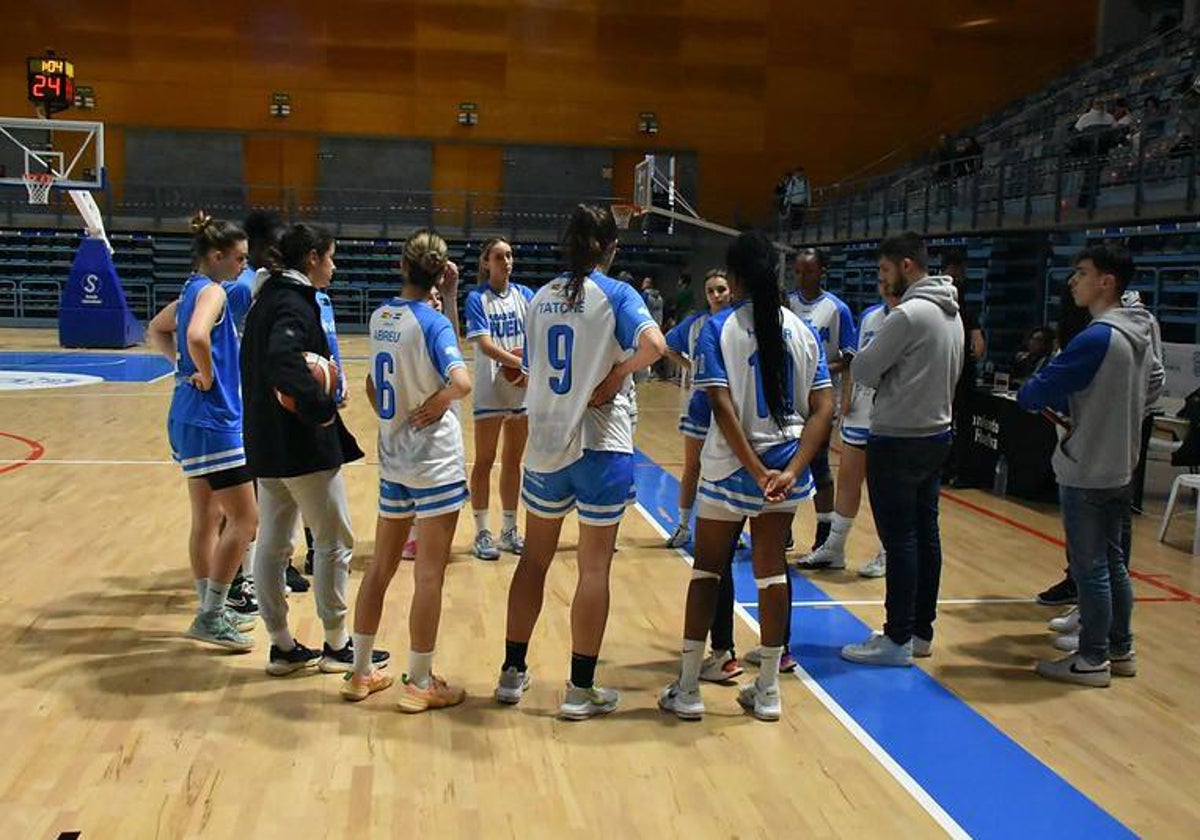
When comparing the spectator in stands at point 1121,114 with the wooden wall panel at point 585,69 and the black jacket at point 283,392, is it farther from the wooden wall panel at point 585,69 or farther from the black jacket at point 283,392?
the black jacket at point 283,392

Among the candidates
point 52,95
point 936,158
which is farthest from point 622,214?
point 52,95

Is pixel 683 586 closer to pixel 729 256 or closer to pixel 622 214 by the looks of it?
pixel 729 256

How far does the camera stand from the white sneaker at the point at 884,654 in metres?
4.68

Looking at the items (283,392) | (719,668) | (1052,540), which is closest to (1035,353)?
(1052,540)

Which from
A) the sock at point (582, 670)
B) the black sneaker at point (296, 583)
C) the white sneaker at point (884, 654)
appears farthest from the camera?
the black sneaker at point (296, 583)

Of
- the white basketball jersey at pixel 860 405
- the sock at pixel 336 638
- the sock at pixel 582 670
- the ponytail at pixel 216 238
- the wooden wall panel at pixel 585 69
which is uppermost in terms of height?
the wooden wall panel at pixel 585 69

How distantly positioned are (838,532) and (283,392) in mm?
3312

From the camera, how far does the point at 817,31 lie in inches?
950

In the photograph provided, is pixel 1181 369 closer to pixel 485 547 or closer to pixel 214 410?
pixel 485 547

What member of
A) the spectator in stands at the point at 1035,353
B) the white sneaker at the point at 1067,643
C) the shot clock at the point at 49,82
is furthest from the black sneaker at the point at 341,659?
the shot clock at the point at 49,82

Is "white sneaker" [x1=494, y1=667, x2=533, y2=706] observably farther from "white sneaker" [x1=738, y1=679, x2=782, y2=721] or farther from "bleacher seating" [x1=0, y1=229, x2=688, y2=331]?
"bleacher seating" [x1=0, y1=229, x2=688, y2=331]

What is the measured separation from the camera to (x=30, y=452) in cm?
900

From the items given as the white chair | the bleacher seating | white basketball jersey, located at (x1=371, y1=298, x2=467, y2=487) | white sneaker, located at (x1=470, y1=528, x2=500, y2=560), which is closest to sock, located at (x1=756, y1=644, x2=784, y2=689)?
white basketball jersey, located at (x1=371, y1=298, x2=467, y2=487)

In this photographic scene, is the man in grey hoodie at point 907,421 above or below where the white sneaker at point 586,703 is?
above
